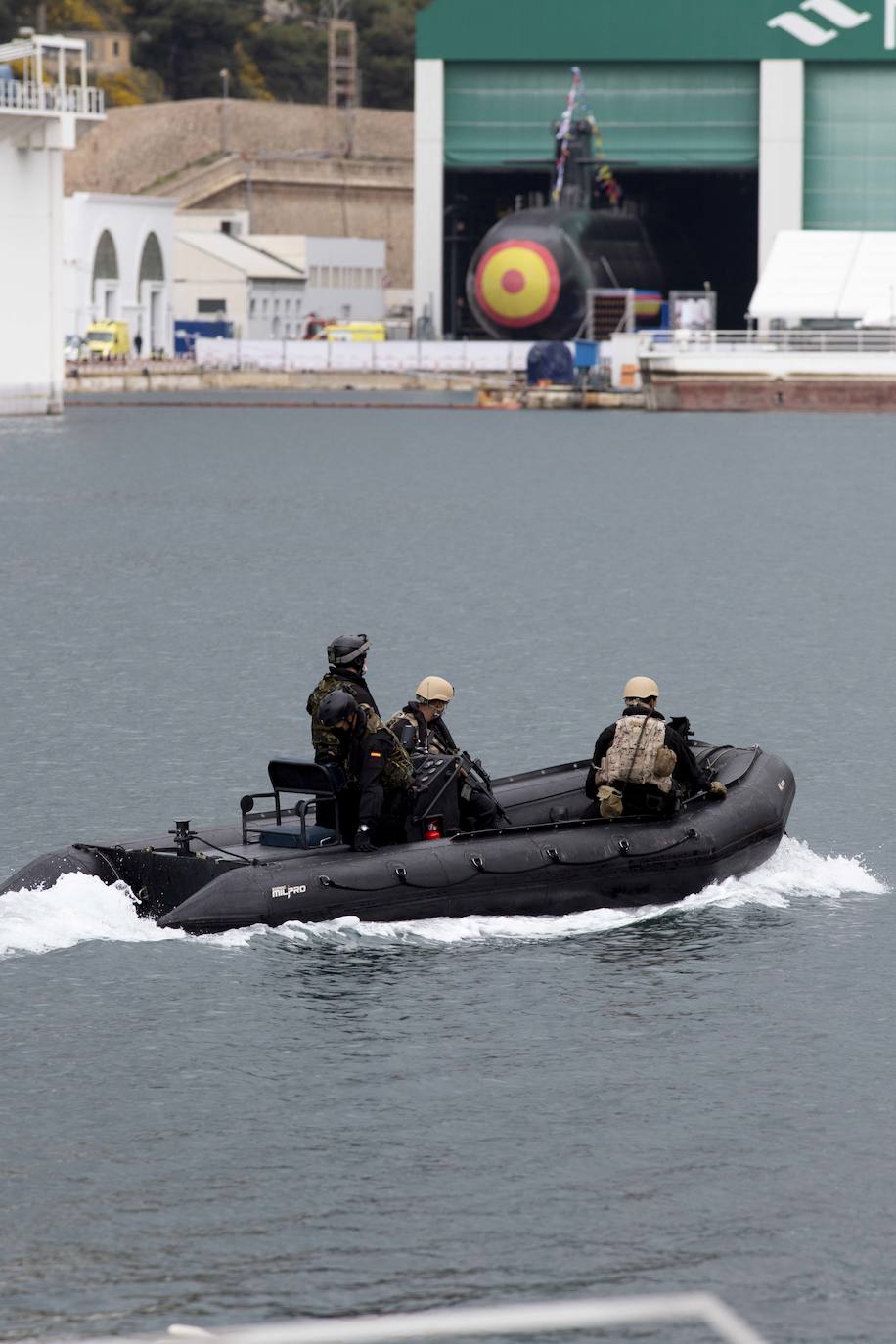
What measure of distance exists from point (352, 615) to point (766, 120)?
79759 millimetres

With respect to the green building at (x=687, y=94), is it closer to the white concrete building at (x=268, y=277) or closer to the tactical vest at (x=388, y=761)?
the white concrete building at (x=268, y=277)

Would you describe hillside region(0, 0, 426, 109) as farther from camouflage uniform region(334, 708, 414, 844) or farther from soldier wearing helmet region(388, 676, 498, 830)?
camouflage uniform region(334, 708, 414, 844)

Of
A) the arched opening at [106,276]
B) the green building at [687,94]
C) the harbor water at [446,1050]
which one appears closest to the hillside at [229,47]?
the arched opening at [106,276]

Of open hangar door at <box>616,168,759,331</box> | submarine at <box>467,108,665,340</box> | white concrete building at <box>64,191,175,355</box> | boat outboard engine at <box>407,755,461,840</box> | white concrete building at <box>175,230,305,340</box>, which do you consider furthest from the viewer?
white concrete building at <box>175,230,305,340</box>

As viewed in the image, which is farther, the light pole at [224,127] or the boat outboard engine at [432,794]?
the light pole at [224,127]

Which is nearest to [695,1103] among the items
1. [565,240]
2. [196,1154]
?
[196,1154]

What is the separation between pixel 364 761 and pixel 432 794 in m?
0.80

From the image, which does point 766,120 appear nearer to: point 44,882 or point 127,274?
point 127,274

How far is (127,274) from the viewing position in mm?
137750

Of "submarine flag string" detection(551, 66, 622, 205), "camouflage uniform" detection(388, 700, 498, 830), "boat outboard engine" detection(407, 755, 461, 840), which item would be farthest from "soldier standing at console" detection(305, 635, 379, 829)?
"submarine flag string" detection(551, 66, 622, 205)

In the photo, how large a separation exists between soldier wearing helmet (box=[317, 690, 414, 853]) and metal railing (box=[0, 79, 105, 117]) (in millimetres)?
79262

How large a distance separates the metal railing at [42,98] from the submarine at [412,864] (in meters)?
78.7

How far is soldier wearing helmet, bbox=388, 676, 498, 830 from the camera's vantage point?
19.1 metres

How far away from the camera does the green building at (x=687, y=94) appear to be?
380ft
